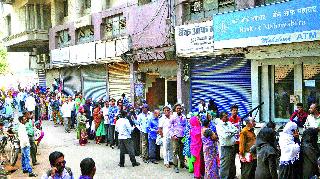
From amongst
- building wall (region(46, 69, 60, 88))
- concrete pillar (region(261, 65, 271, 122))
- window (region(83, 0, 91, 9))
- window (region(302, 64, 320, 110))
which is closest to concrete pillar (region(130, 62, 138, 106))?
window (region(83, 0, 91, 9))

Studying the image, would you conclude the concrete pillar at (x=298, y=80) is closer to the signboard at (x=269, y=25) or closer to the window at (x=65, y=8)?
the signboard at (x=269, y=25)

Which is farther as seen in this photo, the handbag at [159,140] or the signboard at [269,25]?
the handbag at [159,140]

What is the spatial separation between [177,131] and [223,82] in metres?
5.60

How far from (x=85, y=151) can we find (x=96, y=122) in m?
1.64

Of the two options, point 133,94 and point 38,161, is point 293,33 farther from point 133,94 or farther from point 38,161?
point 133,94

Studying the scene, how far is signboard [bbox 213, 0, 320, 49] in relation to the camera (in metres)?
10.9

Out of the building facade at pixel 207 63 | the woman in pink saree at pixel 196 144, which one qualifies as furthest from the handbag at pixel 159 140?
the building facade at pixel 207 63

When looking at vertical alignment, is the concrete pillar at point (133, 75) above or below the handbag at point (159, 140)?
above

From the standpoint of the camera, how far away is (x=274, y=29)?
12.0 metres

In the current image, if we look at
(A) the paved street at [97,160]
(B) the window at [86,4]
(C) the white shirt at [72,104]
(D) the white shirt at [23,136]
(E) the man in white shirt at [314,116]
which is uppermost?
(B) the window at [86,4]

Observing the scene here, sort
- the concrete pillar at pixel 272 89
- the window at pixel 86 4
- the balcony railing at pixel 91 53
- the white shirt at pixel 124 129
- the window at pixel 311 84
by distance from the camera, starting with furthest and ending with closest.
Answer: the window at pixel 86 4
the balcony railing at pixel 91 53
the concrete pillar at pixel 272 89
the window at pixel 311 84
the white shirt at pixel 124 129

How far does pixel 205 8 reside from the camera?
16.1 metres

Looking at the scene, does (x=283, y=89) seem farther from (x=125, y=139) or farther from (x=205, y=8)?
(x=125, y=139)

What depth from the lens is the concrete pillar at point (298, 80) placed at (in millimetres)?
12594
